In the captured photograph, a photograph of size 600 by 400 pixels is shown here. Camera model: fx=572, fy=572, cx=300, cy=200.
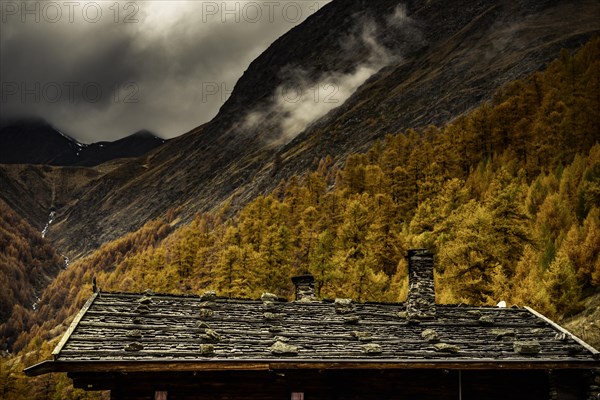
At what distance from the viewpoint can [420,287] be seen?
16641mm

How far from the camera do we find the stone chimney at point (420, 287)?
645 inches

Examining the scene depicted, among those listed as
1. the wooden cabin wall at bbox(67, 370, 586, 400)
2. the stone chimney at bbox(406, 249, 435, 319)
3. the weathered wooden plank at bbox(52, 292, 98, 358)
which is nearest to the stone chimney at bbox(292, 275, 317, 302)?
the stone chimney at bbox(406, 249, 435, 319)

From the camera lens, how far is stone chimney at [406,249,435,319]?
1639cm

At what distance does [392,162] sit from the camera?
79.8 m

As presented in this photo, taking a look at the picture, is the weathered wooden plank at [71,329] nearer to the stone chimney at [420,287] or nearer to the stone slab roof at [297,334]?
the stone slab roof at [297,334]

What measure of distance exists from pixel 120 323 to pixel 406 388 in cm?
726

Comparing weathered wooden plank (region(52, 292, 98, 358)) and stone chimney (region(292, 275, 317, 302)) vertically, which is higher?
stone chimney (region(292, 275, 317, 302))

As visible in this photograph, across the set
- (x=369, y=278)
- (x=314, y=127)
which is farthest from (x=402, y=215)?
(x=314, y=127)

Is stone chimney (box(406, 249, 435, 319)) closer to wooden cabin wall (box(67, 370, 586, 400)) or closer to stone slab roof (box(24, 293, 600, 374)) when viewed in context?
stone slab roof (box(24, 293, 600, 374))

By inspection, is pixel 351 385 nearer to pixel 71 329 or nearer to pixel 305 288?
pixel 305 288

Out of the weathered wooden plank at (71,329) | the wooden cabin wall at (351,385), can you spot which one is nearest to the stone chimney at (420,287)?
the wooden cabin wall at (351,385)

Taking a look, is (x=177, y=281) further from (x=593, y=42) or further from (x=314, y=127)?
(x=314, y=127)

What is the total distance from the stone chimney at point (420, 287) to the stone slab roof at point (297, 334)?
0.29 meters

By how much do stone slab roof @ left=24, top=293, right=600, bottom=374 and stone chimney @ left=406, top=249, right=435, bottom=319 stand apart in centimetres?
29
